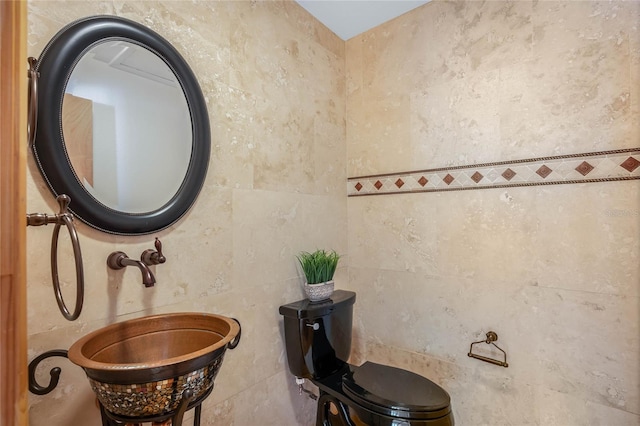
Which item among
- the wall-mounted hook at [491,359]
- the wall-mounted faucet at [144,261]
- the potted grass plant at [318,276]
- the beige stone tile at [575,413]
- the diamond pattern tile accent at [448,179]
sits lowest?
the beige stone tile at [575,413]

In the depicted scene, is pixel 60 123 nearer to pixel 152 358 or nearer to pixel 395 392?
pixel 152 358

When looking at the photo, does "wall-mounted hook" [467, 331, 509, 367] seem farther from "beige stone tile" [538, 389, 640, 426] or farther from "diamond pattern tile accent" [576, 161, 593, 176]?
"diamond pattern tile accent" [576, 161, 593, 176]

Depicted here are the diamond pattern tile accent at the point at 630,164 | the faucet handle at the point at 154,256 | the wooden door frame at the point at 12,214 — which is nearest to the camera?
the wooden door frame at the point at 12,214

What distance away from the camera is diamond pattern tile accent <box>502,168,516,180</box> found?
1.45 meters

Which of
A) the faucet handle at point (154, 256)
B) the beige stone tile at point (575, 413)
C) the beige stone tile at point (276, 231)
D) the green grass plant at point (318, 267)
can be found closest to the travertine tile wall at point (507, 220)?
the beige stone tile at point (575, 413)

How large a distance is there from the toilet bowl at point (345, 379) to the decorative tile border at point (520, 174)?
2.34 ft

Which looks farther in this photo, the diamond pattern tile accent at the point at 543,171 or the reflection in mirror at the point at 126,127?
the diamond pattern tile accent at the point at 543,171

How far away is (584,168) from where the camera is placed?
1.30m

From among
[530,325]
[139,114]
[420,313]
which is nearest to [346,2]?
[139,114]

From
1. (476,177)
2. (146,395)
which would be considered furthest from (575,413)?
(146,395)

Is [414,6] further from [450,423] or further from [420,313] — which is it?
[450,423]

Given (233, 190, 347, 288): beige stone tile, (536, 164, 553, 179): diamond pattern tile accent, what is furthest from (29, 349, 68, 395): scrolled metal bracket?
(536, 164, 553, 179): diamond pattern tile accent

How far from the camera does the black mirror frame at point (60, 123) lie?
881 millimetres

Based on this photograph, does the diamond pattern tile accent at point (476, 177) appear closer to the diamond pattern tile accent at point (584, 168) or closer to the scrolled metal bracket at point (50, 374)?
the diamond pattern tile accent at point (584, 168)
